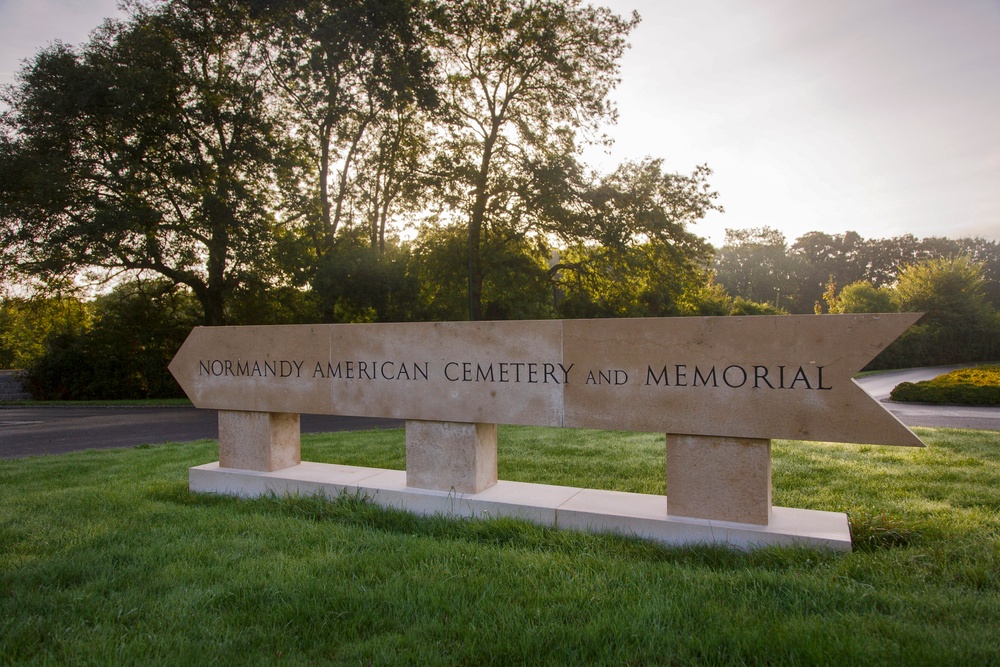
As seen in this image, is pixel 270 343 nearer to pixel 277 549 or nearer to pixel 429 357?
pixel 429 357

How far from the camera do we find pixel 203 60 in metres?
20.5

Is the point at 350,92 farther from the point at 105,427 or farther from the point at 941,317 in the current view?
the point at 941,317

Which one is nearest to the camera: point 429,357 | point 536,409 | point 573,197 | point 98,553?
point 98,553

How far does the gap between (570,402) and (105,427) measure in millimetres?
13416

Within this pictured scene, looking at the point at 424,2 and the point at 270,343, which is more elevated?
the point at 424,2

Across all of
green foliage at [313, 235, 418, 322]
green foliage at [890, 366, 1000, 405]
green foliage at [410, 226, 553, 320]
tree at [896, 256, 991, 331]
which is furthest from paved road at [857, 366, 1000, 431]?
tree at [896, 256, 991, 331]

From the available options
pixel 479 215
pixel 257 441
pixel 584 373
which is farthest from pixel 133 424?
pixel 584 373

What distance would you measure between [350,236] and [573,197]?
7919 millimetres

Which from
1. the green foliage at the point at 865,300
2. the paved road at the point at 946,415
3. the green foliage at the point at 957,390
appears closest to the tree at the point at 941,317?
the green foliage at the point at 865,300

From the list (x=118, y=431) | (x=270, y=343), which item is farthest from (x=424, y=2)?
(x=270, y=343)

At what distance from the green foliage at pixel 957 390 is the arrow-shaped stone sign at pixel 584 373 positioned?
1592cm

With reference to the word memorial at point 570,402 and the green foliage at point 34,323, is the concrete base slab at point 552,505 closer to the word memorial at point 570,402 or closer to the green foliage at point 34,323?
the word memorial at point 570,402

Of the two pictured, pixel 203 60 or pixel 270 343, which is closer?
pixel 270 343

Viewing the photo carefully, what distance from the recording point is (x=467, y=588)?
9.82 feet
